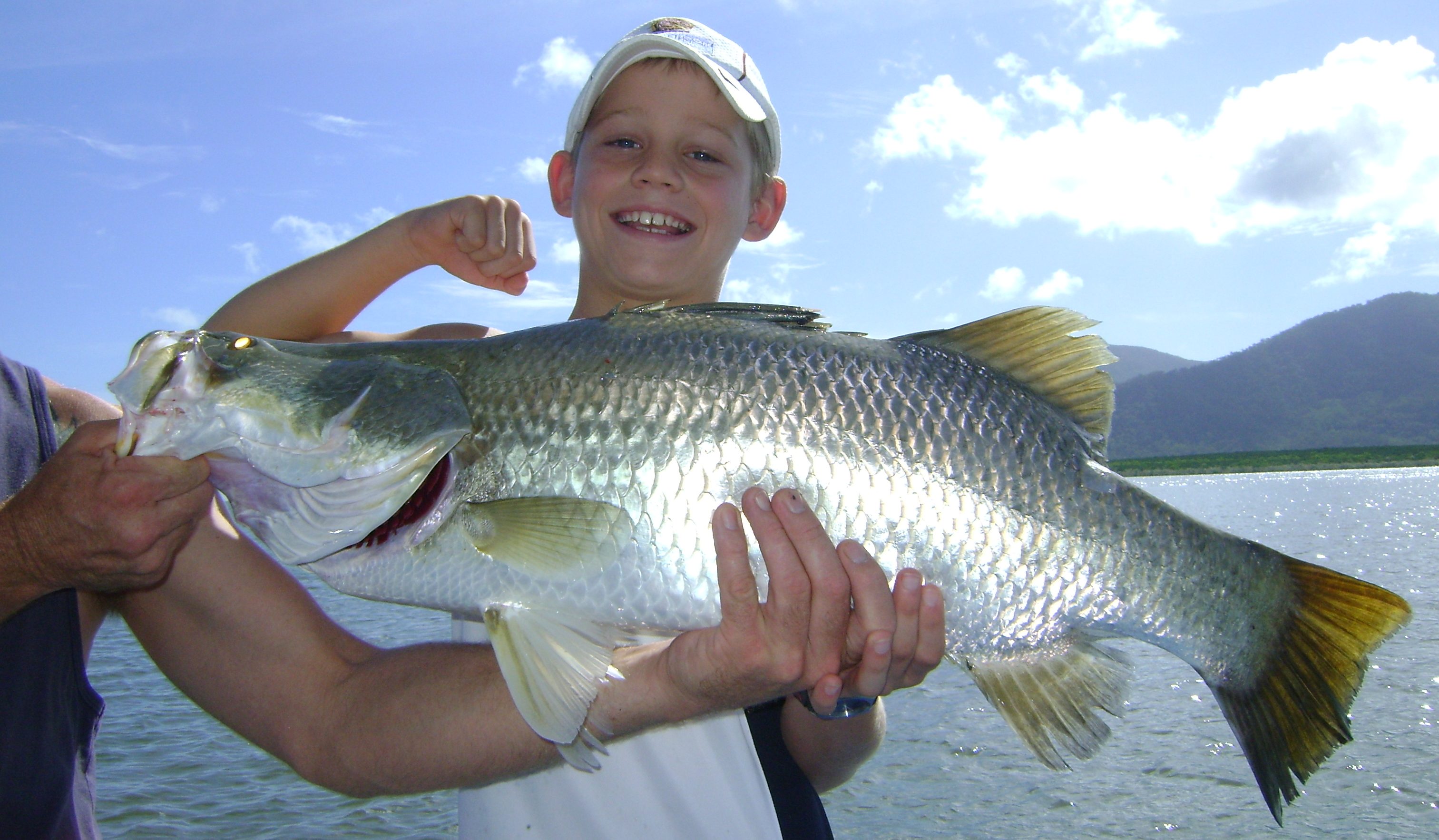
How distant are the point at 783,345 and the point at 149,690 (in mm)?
11216

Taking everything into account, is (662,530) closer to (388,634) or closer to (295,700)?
(295,700)

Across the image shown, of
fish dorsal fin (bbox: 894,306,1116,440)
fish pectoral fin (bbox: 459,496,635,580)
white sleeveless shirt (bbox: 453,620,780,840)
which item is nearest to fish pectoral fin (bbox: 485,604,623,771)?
fish pectoral fin (bbox: 459,496,635,580)

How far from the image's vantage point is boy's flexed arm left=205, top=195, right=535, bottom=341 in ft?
8.94

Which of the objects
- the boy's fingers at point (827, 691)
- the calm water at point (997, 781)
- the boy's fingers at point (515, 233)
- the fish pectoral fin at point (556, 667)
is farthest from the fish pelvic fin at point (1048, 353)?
the calm water at point (997, 781)

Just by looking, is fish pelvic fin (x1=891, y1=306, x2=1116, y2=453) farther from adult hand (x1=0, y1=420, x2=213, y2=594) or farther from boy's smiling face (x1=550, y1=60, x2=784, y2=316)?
adult hand (x1=0, y1=420, x2=213, y2=594)

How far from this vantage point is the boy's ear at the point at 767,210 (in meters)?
3.29

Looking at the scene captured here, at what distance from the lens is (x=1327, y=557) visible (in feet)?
54.4

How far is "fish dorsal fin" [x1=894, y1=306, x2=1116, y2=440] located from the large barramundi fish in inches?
0.6

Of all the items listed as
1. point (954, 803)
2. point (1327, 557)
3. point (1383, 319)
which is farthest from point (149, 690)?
point (1383, 319)

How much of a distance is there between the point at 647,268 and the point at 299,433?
1.30 meters

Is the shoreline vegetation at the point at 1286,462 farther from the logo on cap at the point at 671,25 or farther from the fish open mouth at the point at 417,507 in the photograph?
the fish open mouth at the point at 417,507

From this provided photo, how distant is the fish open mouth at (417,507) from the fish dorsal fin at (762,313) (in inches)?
24.2

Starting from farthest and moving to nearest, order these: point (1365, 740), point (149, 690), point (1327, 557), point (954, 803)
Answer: point (1327, 557)
point (149, 690)
point (1365, 740)
point (954, 803)

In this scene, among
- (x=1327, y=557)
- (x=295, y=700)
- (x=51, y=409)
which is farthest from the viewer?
(x=1327, y=557)
